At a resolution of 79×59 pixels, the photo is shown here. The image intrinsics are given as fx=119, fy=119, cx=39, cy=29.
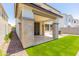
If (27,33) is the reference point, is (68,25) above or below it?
above

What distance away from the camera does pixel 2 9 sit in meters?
6.00

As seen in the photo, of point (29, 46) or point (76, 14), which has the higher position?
point (76, 14)

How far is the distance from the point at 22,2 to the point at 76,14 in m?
2.72

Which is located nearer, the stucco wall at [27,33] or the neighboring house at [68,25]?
the stucco wall at [27,33]

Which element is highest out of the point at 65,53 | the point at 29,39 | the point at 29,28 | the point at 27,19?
the point at 27,19

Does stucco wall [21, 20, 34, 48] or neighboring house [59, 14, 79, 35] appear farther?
neighboring house [59, 14, 79, 35]

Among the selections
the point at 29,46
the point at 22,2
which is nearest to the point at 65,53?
the point at 29,46

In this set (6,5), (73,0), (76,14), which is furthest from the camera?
(76,14)

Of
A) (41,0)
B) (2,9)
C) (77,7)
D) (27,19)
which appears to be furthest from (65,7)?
(2,9)

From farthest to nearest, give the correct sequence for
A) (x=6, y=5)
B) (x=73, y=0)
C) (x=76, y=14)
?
1. (x=76, y=14)
2. (x=6, y=5)
3. (x=73, y=0)

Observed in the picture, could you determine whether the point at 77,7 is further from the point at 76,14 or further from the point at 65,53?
the point at 65,53

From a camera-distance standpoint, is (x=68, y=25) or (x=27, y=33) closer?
(x=27, y=33)

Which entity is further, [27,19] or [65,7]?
[27,19]

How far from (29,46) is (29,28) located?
97 cm
